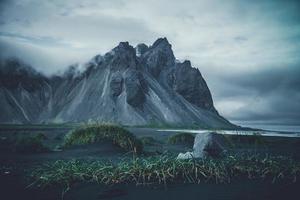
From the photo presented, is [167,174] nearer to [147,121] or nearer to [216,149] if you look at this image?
[216,149]

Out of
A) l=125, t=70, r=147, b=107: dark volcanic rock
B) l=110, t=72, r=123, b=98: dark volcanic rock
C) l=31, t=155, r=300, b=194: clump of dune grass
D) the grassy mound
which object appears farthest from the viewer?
l=110, t=72, r=123, b=98: dark volcanic rock

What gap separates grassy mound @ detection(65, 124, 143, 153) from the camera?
1734cm

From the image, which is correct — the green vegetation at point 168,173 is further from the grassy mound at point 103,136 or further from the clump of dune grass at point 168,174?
the grassy mound at point 103,136

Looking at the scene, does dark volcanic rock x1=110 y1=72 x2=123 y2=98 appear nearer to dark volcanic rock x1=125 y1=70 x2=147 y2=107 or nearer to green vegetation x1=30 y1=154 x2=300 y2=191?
dark volcanic rock x1=125 y1=70 x2=147 y2=107

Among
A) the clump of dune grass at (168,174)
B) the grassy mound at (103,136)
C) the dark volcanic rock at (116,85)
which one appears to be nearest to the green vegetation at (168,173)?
the clump of dune grass at (168,174)

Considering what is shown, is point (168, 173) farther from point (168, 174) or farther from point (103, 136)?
point (103, 136)

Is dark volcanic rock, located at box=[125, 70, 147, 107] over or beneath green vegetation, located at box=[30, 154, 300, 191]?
over

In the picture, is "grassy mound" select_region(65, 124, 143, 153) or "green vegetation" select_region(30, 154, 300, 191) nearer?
"green vegetation" select_region(30, 154, 300, 191)

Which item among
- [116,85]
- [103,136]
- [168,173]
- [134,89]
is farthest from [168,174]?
[116,85]

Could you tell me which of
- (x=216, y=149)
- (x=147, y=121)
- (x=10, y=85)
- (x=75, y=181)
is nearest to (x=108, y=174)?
(x=75, y=181)

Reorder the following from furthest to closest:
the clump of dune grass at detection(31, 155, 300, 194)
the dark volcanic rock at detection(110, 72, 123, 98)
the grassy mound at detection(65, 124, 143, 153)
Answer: the dark volcanic rock at detection(110, 72, 123, 98)
the grassy mound at detection(65, 124, 143, 153)
the clump of dune grass at detection(31, 155, 300, 194)

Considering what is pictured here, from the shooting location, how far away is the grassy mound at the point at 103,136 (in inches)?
683

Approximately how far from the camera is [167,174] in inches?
327

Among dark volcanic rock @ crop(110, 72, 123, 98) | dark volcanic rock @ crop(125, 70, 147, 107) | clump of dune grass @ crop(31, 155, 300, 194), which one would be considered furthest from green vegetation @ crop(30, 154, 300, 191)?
dark volcanic rock @ crop(110, 72, 123, 98)
